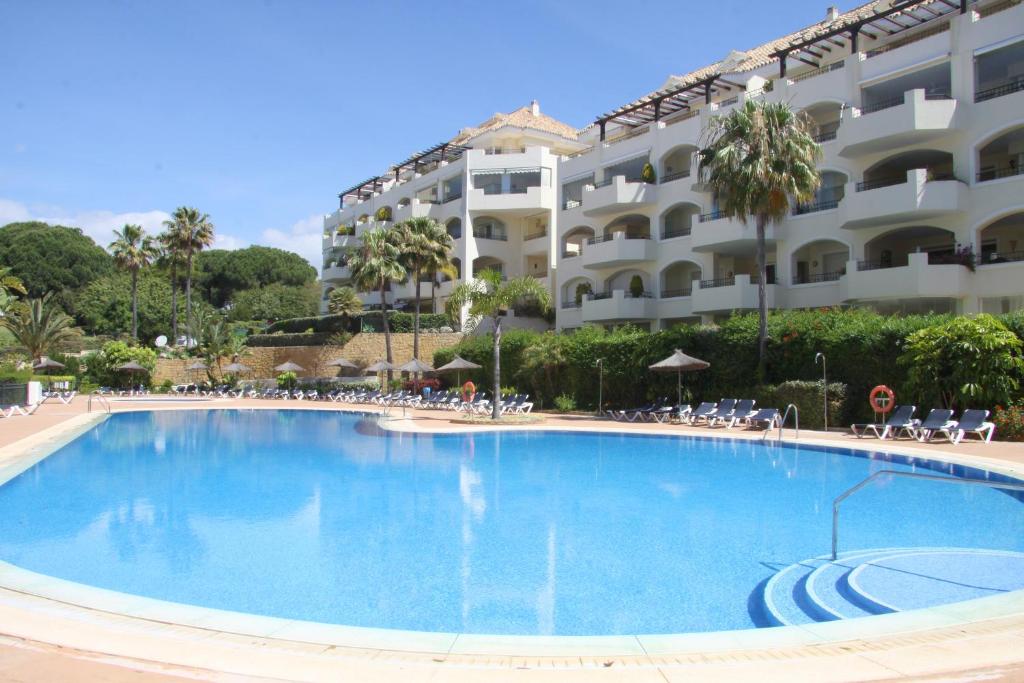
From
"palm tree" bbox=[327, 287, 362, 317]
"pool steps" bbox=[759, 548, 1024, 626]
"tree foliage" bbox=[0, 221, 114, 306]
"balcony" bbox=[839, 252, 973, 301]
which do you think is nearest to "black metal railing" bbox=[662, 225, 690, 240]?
"balcony" bbox=[839, 252, 973, 301]

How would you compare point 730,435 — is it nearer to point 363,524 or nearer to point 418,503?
point 418,503

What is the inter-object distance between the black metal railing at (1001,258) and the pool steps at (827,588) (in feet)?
62.4

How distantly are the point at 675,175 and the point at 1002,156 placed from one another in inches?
504

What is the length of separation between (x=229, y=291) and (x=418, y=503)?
68025 mm

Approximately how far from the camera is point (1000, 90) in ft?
76.8

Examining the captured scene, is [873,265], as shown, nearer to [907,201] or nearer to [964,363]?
[907,201]

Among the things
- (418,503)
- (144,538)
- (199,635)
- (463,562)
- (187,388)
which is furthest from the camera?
(187,388)

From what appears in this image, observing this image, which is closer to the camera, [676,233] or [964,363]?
[964,363]

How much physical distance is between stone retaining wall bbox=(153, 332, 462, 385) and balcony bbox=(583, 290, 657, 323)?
969 cm

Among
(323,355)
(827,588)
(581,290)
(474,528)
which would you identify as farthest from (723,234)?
(323,355)

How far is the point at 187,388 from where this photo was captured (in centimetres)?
4325

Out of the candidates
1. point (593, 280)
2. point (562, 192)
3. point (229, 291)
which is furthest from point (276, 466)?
point (229, 291)

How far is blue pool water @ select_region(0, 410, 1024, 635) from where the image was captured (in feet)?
22.9

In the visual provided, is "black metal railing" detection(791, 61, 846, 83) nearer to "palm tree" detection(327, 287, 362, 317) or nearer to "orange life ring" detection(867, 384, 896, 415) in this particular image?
"orange life ring" detection(867, 384, 896, 415)
